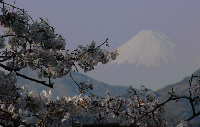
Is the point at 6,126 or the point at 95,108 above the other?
the point at 95,108

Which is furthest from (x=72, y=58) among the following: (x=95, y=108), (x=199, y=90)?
(x=199, y=90)

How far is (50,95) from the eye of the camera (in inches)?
280

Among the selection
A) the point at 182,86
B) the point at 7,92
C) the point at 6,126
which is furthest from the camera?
the point at 182,86

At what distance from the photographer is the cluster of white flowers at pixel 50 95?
5.42 meters

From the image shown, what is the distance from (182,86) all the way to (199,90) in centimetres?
14135

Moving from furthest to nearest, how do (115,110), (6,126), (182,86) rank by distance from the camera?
(182,86) → (115,110) → (6,126)

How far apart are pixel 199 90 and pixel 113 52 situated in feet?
10.4

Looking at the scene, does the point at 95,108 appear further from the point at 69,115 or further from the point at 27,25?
the point at 27,25

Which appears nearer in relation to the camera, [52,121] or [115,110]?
[52,121]

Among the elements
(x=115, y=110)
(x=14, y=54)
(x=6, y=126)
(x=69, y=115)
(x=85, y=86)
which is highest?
(x=14, y=54)

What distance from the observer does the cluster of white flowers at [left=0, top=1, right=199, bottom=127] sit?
542 cm

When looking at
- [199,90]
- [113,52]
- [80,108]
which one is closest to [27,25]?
[80,108]

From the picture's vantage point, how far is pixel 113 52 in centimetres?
827

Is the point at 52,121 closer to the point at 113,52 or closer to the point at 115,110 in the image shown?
the point at 115,110
